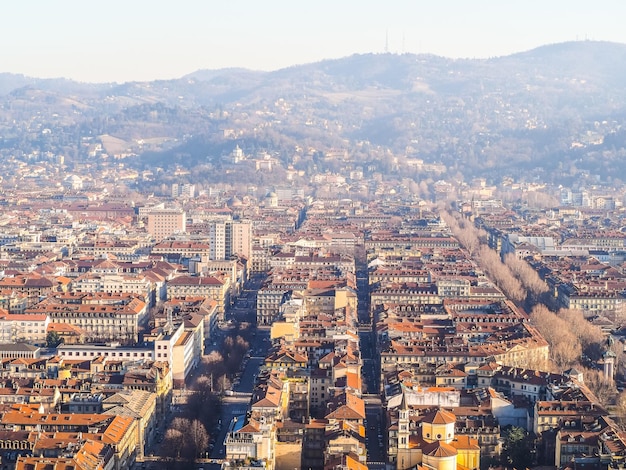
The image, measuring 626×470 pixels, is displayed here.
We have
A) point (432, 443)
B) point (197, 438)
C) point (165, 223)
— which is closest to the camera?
point (432, 443)

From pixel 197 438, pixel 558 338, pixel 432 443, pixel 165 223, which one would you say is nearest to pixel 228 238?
pixel 165 223

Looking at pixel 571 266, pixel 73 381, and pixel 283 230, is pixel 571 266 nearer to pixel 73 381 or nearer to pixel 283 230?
pixel 283 230

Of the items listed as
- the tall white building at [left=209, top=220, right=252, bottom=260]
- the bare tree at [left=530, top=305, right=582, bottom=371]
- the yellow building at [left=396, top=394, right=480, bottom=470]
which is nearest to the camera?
the yellow building at [left=396, top=394, right=480, bottom=470]

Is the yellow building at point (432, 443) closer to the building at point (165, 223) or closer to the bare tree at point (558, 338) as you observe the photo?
the bare tree at point (558, 338)

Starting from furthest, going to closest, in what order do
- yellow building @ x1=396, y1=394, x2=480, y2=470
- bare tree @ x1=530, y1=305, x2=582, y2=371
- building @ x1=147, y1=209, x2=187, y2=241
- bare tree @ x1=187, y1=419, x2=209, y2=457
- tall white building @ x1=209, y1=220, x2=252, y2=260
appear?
building @ x1=147, y1=209, x2=187, y2=241, tall white building @ x1=209, y1=220, x2=252, y2=260, bare tree @ x1=530, y1=305, x2=582, y2=371, bare tree @ x1=187, y1=419, x2=209, y2=457, yellow building @ x1=396, y1=394, x2=480, y2=470

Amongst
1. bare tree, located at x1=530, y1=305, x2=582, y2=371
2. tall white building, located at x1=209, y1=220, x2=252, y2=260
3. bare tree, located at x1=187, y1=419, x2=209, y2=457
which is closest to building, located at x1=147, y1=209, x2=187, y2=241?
tall white building, located at x1=209, y1=220, x2=252, y2=260

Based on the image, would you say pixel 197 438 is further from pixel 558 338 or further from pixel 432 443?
pixel 558 338

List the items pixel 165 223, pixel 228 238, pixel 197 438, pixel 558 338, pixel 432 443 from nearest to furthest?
pixel 432 443, pixel 197 438, pixel 558 338, pixel 228 238, pixel 165 223

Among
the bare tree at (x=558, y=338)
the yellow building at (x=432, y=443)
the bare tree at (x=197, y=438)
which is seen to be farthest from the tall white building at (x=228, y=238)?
the yellow building at (x=432, y=443)

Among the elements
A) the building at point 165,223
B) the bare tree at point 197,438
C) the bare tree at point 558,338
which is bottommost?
the bare tree at point 197,438

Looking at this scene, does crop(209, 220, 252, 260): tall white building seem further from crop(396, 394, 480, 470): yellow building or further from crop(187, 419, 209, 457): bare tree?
crop(396, 394, 480, 470): yellow building

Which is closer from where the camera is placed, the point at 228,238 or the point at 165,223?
the point at 228,238

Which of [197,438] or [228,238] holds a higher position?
[228,238]
